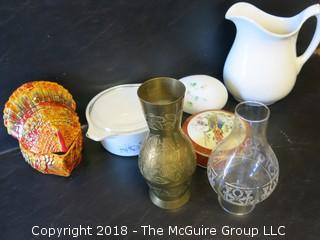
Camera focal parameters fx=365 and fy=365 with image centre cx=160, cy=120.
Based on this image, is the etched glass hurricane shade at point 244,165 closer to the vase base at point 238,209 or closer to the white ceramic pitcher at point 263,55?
the vase base at point 238,209

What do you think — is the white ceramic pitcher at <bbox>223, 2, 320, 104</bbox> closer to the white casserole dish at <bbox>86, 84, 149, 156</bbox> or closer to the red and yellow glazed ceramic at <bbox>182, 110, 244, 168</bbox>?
the red and yellow glazed ceramic at <bbox>182, 110, 244, 168</bbox>

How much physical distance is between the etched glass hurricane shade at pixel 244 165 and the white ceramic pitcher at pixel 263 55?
0.50ft

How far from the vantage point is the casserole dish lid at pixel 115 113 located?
65 centimetres

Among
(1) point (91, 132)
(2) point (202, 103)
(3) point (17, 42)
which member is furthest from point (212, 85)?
(3) point (17, 42)

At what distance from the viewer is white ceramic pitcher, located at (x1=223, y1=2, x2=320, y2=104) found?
0.69 m

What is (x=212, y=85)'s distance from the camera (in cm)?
75

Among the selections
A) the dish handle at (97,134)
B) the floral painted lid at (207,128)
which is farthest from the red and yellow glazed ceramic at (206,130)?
the dish handle at (97,134)

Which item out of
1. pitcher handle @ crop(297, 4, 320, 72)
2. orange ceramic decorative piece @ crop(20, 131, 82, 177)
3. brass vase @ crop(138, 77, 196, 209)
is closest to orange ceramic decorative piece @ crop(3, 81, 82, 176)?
orange ceramic decorative piece @ crop(20, 131, 82, 177)

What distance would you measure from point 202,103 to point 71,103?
10.2 inches

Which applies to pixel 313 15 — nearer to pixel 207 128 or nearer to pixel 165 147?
pixel 207 128

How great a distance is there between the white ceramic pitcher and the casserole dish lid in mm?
214

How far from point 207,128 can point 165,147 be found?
0.17 m

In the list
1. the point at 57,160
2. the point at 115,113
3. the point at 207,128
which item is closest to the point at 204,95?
the point at 207,128

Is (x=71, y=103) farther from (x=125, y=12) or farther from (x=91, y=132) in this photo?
(x=125, y=12)
